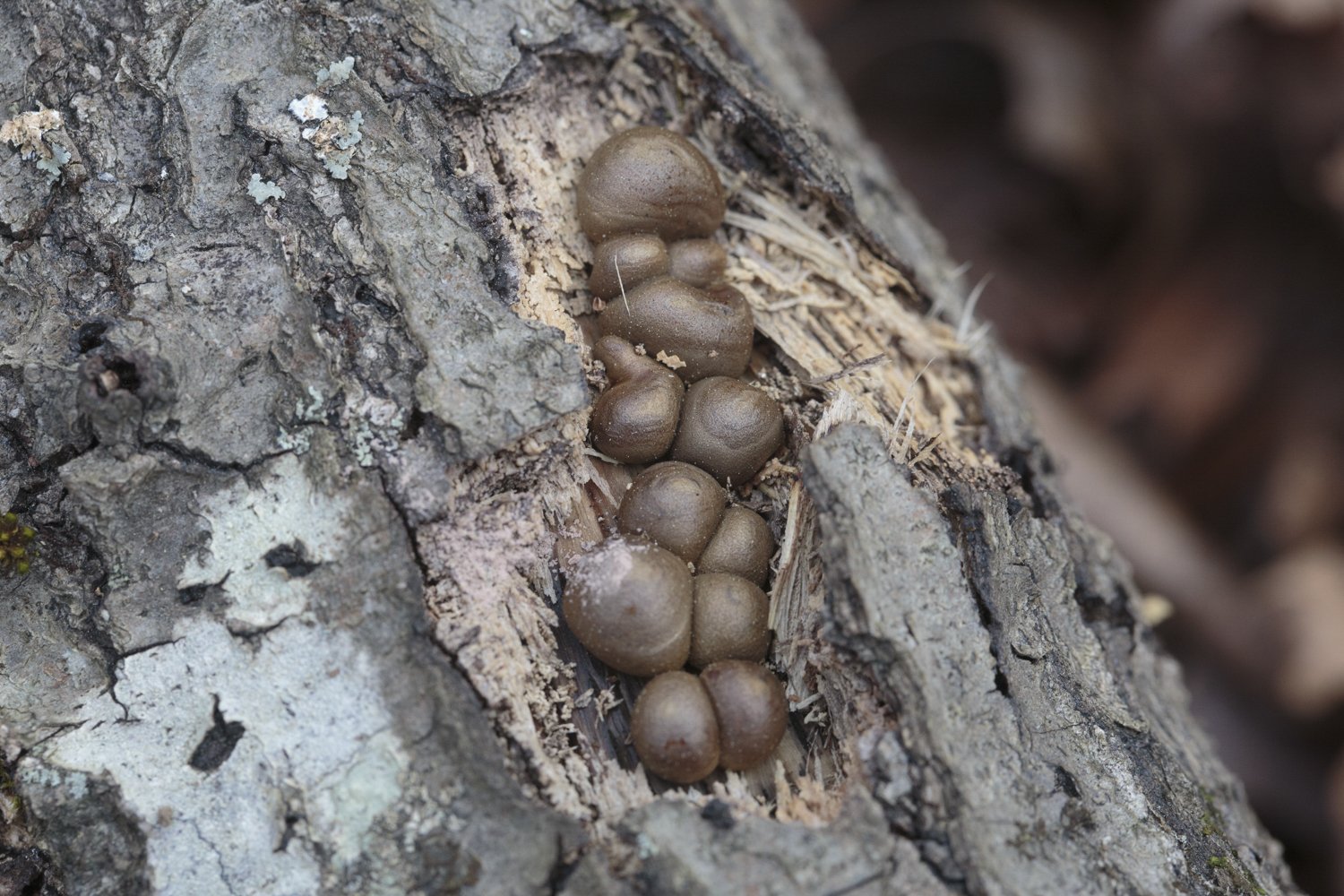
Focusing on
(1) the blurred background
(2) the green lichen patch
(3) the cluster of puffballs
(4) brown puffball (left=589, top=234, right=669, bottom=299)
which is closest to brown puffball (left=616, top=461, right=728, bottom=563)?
(3) the cluster of puffballs

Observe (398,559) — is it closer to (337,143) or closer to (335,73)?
(337,143)

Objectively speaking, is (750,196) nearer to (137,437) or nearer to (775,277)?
(775,277)

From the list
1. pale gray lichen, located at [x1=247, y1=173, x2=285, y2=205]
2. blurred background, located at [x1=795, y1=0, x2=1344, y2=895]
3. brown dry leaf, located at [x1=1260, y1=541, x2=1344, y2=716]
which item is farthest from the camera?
blurred background, located at [x1=795, y1=0, x2=1344, y2=895]

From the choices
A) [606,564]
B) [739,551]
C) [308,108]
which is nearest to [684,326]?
[739,551]

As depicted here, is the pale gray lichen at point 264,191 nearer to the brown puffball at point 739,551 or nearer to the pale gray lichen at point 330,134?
the pale gray lichen at point 330,134

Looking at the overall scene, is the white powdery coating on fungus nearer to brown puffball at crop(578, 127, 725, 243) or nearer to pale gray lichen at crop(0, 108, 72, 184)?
brown puffball at crop(578, 127, 725, 243)

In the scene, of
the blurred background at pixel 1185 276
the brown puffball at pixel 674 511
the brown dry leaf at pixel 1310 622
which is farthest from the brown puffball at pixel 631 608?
the brown dry leaf at pixel 1310 622
